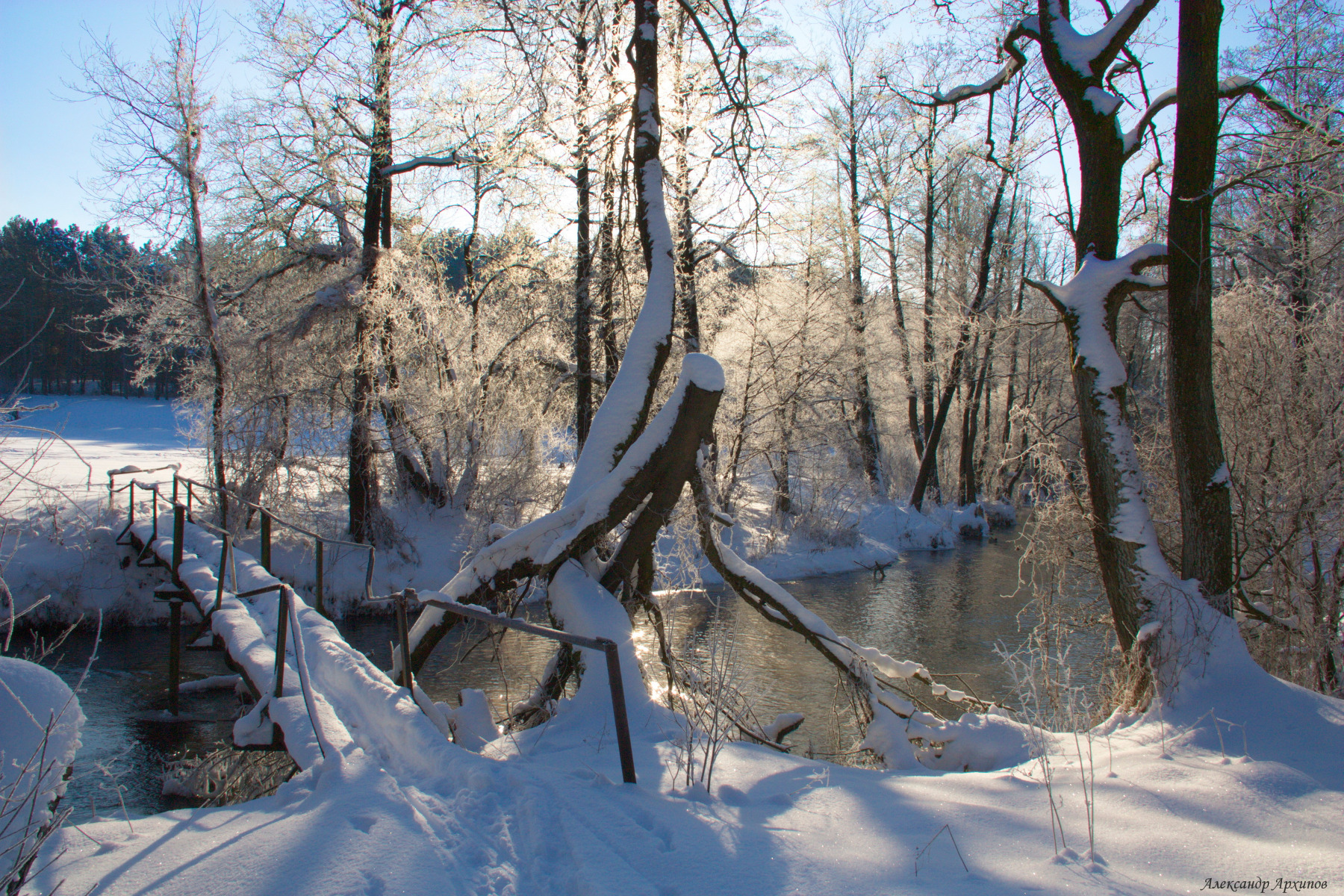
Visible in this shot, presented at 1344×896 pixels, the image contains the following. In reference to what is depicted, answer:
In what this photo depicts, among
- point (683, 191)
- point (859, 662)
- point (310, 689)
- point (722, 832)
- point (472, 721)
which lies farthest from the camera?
point (683, 191)

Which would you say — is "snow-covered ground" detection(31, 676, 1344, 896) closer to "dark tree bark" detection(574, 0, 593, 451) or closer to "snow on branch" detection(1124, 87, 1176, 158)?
"snow on branch" detection(1124, 87, 1176, 158)

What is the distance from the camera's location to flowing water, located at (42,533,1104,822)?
7.48m

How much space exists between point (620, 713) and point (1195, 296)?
5.32 m

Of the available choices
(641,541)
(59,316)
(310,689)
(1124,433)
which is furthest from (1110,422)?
(59,316)

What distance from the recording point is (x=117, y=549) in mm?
12641

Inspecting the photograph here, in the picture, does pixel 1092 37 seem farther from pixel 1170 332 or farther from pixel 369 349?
pixel 369 349

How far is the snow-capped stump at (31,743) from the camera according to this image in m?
2.37

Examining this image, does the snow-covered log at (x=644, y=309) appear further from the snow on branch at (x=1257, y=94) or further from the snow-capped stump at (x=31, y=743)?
the snow on branch at (x=1257, y=94)

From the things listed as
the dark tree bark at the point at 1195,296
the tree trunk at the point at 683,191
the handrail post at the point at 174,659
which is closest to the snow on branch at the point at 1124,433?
the dark tree bark at the point at 1195,296

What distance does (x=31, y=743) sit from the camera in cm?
254

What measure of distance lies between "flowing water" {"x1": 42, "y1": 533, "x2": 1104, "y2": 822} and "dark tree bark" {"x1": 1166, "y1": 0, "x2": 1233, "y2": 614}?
1880 mm

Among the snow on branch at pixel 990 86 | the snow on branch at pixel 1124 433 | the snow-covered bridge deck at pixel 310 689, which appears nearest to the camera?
the snow-covered bridge deck at pixel 310 689

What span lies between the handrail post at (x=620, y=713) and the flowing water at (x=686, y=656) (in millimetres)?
A: 2013

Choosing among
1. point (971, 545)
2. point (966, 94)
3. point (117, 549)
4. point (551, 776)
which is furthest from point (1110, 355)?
point (971, 545)
